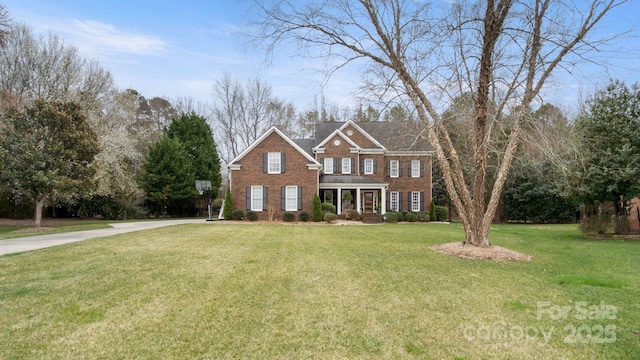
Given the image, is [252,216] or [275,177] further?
[275,177]

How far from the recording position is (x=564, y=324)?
4281 mm

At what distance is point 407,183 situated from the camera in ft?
89.2

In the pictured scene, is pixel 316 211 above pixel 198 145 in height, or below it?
below

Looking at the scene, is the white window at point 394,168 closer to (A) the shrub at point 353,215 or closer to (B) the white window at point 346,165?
(B) the white window at point 346,165

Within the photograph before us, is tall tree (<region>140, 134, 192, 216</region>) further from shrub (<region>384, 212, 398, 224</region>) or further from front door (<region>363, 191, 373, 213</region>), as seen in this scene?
shrub (<region>384, 212, 398, 224</region>)

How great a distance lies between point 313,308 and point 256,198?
18635 millimetres

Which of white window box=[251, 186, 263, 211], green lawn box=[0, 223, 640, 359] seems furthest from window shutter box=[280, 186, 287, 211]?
green lawn box=[0, 223, 640, 359]

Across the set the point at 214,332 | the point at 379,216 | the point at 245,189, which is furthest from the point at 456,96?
the point at 245,189

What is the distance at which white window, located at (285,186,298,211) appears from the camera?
902 inches

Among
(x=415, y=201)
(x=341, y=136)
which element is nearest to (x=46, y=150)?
→ (x=341, y=136)

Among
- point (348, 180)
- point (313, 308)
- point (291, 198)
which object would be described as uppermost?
point (348, 180)

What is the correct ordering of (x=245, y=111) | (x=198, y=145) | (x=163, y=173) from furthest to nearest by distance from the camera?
(x=245, y=111) → (x=198, y=145) → (x=163, y=173)

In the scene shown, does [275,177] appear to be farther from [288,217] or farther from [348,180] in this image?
[348,180]

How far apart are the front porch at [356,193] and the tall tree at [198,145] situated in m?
12.5
